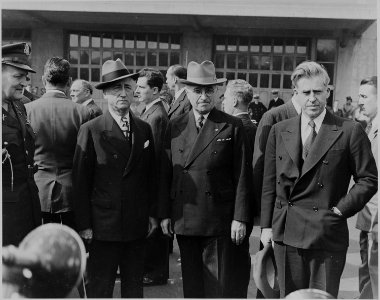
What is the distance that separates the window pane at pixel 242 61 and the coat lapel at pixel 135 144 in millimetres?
14115

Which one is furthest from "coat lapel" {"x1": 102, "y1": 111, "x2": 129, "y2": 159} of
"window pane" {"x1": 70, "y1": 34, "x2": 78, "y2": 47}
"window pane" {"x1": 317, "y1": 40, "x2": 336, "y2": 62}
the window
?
"window pane" {"x1": 317, "y1": 40, "x2": 336, "y2": 62}

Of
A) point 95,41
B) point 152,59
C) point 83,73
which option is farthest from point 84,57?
point 152,59

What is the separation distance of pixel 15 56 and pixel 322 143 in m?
2.06

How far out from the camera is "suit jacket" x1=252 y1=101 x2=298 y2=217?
3.55m

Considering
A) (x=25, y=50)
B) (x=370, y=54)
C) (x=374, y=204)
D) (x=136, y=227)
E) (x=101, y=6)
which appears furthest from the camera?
(x=370, y=54)

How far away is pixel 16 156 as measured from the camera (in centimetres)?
297

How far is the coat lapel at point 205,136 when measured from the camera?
3.31 metres

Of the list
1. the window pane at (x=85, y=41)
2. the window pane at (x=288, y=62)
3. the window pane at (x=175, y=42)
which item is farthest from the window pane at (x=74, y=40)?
the window pane at (x=288, y=62)

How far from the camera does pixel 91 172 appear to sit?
3295 millimetres

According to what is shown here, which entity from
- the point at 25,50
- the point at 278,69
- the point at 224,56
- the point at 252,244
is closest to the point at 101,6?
the point at 224,56

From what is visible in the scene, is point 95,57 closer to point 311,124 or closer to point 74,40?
point 74,40

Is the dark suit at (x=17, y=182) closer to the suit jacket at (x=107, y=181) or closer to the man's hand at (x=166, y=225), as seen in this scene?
the suit jacket at (x=107, y=181)

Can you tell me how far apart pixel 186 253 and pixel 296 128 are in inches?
47.9

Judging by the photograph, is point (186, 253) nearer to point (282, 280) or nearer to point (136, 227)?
point (136, 227)
